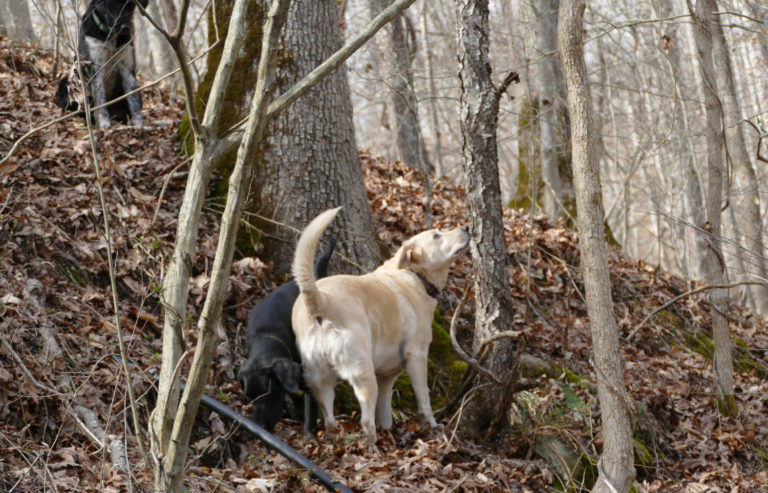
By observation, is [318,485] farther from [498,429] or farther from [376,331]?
[498,429]

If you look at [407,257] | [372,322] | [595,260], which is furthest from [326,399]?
[595,260]

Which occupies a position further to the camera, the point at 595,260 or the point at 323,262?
the point at 323,262

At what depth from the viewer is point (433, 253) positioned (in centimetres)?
664

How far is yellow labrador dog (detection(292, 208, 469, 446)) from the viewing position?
525 cm

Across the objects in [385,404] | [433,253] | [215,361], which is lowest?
[385,404]

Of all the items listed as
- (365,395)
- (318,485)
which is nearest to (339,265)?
(365,395)

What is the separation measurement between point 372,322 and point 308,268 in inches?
39.9

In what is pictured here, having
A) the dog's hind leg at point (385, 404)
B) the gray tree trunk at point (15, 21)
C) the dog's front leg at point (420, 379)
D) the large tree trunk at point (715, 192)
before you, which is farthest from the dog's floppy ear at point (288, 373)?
the gray tree trunk at point (15, 21)

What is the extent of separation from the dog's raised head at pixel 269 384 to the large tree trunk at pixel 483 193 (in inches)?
61.6

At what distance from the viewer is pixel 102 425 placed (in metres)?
4.63

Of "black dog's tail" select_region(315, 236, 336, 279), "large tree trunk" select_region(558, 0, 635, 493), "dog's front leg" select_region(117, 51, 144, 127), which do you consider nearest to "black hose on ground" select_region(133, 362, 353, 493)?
"black dog's tail" select_region(315, 236, 336, 279)

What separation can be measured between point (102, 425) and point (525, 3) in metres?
11.6

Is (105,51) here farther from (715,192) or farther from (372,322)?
(715,192)

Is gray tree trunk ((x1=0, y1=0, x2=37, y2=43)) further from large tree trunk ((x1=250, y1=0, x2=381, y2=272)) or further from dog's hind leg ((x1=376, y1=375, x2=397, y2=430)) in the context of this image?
dog's hind leg ((x1=376, y1=375, x2=397, y2=430))
